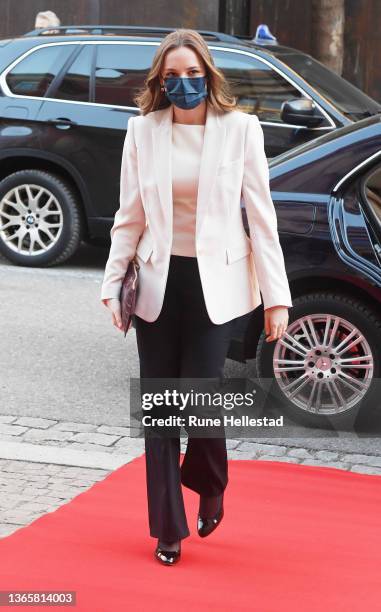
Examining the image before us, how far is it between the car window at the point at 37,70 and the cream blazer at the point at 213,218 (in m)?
6.59

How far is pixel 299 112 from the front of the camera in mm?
10133

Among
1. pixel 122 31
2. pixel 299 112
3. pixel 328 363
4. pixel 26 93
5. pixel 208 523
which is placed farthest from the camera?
pixel 122 31

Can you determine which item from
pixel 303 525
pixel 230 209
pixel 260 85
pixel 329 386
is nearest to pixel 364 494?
pixel 303 525

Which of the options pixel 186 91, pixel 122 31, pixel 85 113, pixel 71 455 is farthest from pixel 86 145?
pixel 186 91

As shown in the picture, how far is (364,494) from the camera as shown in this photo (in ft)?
18.9

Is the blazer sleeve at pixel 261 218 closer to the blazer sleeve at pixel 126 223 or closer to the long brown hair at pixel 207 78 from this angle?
the long brown hair at pixel 207 78

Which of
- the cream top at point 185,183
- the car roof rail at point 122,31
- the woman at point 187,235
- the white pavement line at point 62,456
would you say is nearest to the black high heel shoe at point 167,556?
the woman at point 187,235

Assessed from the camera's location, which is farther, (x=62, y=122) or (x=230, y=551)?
(x=62, y=122)

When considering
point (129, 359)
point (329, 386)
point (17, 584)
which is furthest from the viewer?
point (129, 359)

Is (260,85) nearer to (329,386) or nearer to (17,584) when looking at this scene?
(329,386)

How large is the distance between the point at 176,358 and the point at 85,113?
6507 millimetres

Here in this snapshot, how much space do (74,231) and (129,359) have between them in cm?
296

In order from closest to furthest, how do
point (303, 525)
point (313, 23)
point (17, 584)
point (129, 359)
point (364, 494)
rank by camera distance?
point (17, 584)
point (303, 525)
point (364, 494)
point (129, 359)
point (313, 23)

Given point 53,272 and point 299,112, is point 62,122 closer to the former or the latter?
point 53,272
